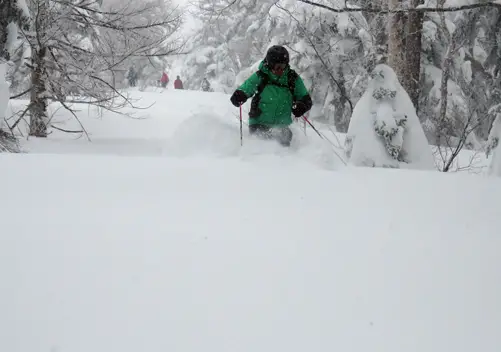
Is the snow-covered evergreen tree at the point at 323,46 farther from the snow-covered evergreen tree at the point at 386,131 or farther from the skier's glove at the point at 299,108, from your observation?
the skier's glove at the point at 299,108

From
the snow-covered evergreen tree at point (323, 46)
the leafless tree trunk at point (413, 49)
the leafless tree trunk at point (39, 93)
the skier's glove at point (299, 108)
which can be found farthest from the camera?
the snow-covered evergreen tree at point (323, 46)

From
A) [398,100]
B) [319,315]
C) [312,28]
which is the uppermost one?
[312,28]

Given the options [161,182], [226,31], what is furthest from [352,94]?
[226,31]

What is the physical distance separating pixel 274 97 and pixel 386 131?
1.76m

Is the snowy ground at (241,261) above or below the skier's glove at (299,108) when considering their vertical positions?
below

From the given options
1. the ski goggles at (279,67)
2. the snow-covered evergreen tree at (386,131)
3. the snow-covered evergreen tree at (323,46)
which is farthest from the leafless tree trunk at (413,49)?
the ski goggles at (279,67)

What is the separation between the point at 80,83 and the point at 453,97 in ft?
42.9

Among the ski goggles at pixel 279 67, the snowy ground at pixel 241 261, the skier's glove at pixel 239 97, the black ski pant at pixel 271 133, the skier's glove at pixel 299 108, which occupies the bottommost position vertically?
the snowy ground at pixel 241 261

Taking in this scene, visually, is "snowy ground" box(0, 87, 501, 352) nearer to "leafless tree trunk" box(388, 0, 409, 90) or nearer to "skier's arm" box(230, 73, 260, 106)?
"skier's arm" box(230, 73, 260, 106)

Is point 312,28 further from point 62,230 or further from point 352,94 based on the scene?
point 62,230

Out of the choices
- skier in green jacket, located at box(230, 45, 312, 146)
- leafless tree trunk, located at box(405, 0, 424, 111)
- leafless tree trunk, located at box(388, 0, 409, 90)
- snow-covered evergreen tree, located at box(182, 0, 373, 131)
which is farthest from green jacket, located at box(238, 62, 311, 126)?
snow-covered evergreen tree, located at box(182, 0, 373, 131)

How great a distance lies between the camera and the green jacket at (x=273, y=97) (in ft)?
17.7

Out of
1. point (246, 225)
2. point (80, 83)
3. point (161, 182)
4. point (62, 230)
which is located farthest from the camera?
point (80, 83)

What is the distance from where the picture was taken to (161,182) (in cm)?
342
